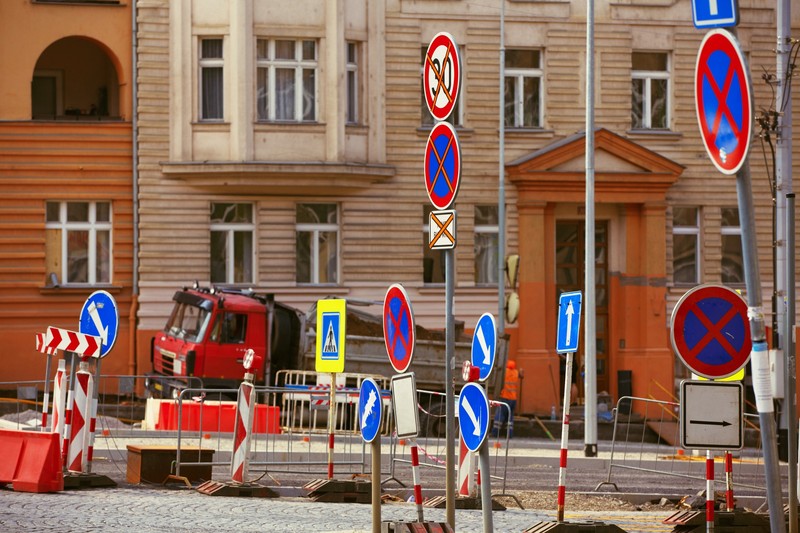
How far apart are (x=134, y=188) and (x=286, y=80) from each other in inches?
168

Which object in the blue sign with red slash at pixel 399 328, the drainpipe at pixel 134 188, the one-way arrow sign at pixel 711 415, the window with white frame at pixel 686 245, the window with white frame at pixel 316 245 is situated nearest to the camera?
the one-way arrow sign at pixel 711 415

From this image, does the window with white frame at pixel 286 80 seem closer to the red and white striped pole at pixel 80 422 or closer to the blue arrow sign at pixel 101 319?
the blue arrow sign at pixel 101 319

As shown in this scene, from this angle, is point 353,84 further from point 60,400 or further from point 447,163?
point 447,163

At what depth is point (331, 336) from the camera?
17578mm

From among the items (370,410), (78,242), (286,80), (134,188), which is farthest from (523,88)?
(370,410)

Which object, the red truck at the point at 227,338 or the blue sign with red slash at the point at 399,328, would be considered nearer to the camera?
the blue sign with red slash at the point at 399,328

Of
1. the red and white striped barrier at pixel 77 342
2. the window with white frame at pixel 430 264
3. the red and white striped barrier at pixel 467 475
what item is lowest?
the red and white striped barrier at pixel 467 475

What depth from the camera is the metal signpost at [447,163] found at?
11.7 m

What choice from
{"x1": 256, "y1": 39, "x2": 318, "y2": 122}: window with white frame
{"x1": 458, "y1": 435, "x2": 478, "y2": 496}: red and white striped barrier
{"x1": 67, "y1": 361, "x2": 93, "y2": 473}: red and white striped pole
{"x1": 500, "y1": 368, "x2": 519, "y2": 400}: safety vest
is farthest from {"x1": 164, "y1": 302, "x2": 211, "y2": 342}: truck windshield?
{"x1": 458, "y1": 435, "x2": 478, "y2": 496}: red and white striped barrier

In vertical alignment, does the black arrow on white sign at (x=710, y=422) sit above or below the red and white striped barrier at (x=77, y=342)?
below

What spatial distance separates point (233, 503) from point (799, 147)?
90.3 feet

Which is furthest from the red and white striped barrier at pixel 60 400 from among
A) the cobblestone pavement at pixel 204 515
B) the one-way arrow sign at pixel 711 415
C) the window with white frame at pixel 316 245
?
the window with white frame at pixel 316 245

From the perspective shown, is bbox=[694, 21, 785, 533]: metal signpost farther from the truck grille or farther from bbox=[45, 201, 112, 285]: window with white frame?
bbox=[45, 201, 112, 285]: window with white frame

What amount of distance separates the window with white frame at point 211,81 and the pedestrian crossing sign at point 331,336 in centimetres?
1924
